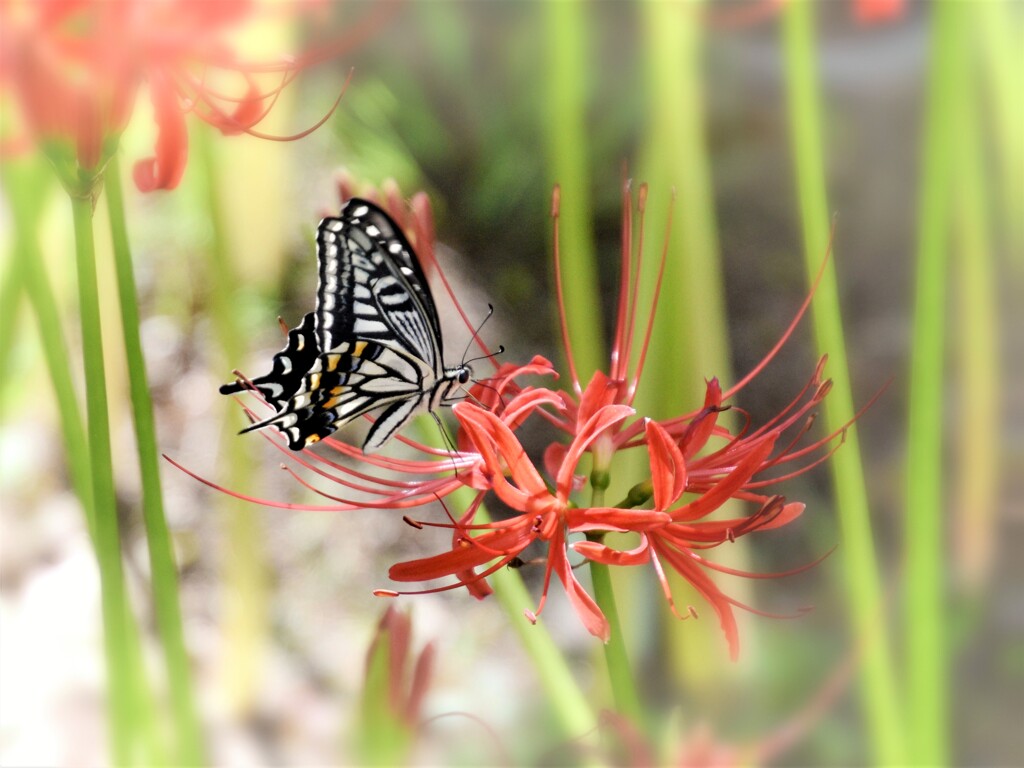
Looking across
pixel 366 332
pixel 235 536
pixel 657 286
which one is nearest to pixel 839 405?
pixel 657 286

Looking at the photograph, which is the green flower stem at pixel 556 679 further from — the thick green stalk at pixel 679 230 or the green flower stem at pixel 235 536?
the green flower stem at pixel 235 536

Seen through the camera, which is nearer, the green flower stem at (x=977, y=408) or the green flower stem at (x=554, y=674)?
the green flower stem at (x=554, y=674)

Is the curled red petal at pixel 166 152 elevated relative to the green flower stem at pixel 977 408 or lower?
elevated

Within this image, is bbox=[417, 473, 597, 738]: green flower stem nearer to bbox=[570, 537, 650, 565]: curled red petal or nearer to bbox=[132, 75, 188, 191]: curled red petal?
bbox=[570, 537, 650, 565]: curled red petal

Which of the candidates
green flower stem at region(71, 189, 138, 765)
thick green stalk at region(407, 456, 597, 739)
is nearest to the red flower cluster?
thick green stalk at region(407, 456, 597, 739)

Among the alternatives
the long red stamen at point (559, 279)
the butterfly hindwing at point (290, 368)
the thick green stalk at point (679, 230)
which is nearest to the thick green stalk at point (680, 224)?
the thick green stalk at point (679, 230)

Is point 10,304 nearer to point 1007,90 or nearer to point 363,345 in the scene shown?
point 363,345

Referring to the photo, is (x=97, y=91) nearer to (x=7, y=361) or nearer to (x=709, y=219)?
(x=7, y=361)
